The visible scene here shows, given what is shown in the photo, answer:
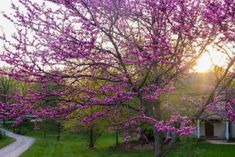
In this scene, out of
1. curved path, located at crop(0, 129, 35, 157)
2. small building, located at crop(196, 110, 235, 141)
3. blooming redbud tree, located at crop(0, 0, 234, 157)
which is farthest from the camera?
small building, located at crop(196, 110, 235, 141)

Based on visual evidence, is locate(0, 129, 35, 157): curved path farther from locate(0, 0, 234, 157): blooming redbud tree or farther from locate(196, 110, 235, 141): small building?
locate(0, 0, 234, 157): blooming redbud tree

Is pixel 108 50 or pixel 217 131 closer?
pixel 108 50

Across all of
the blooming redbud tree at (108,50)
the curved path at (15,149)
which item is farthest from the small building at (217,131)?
the blooming redbud tree at (108,50)

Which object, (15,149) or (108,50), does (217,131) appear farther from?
(108,50)

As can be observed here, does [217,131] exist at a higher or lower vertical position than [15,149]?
higher

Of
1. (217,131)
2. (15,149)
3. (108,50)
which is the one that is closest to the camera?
(108,50)

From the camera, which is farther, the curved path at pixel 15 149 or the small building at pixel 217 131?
the small building at pixel 217 131

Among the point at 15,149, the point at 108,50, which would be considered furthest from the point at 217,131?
the point at 108,50

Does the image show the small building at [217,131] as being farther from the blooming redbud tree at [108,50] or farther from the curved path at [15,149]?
the blooming redbud tree at [108,50]

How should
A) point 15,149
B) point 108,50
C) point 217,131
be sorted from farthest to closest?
point 217,131 < point 15,149 < point 108,50

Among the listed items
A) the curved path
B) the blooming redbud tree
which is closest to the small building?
the curved path

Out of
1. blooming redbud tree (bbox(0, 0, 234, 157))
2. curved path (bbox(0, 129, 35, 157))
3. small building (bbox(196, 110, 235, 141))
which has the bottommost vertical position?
curved path (bbox(0, 129, 35, 157))

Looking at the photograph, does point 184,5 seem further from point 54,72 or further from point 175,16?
point 54,72

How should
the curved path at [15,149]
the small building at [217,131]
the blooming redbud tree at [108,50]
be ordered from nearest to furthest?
the blooming redbud tree at [108,50], the curved path at [15,149], the small building at [217,131]
